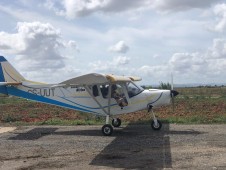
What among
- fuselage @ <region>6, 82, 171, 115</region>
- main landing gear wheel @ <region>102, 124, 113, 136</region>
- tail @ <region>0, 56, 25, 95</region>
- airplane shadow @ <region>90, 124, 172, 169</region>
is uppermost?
tail @ <region>0, 56, 25, 95</region>

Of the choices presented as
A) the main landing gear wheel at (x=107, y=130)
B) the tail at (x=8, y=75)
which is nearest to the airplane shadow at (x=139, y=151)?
the main landing gear wheel at (x=107, y=130)

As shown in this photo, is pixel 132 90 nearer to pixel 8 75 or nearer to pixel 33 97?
pixel 33 97

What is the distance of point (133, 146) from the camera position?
1257 centimetres

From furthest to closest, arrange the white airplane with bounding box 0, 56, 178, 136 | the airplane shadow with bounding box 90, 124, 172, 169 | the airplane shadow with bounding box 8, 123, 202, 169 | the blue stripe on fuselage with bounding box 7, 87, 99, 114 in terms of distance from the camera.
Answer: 1. the blue stripe on fuselage with bounding box 7, 87, 99, 114
2. the white airplane with bounding box 0, 56, 178, 136
3. the airplane shadow with bounding box 8, 123, 202, 169
4. the airplane shadow with bounding box 90, 124, 172, 169

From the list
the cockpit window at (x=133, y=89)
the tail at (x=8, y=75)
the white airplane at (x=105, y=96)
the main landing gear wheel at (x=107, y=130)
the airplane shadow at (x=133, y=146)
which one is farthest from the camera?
the tail at (x=8, y=75)

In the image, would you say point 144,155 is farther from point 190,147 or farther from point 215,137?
point 215,137

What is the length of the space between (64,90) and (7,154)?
6104mm

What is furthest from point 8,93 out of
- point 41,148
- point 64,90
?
point 41,148

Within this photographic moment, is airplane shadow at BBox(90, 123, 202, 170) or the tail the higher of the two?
the tail

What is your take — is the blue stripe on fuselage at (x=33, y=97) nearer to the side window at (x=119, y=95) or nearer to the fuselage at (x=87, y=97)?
the fuselage at (x=87, y=97)

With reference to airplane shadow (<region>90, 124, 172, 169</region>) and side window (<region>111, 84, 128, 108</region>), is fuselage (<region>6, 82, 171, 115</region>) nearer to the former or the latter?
side window (<region>111, 84, 128, 108</region>)

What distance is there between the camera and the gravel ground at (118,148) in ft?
32.6

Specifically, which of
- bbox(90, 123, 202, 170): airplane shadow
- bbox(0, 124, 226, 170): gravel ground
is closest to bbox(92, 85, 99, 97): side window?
bbox(0, 124, 226, 170): gravel ground

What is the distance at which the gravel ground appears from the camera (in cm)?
993
